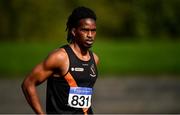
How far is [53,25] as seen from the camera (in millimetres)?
28250

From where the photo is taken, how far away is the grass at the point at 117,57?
93.4 ft

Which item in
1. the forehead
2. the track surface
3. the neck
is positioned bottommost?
the track surface

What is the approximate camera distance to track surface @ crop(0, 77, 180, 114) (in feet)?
53.4

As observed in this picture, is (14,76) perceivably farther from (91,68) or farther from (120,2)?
(91,68)

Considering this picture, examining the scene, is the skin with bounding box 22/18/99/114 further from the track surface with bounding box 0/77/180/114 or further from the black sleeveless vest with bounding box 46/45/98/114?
the track surface with bounding box 0/77/180/114

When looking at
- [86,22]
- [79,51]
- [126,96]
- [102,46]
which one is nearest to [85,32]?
[86,22]

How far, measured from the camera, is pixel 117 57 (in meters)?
30.1

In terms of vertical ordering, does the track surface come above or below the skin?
below

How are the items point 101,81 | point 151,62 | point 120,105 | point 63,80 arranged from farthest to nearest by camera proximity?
point 151,62 < point 101,81 < point 120,105 < point 63,80

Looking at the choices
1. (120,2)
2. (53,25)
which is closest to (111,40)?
(53,25)

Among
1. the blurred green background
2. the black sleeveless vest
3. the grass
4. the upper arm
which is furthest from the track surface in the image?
the upper arm

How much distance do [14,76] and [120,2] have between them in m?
15.8

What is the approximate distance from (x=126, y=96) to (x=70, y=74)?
1326 centimetres

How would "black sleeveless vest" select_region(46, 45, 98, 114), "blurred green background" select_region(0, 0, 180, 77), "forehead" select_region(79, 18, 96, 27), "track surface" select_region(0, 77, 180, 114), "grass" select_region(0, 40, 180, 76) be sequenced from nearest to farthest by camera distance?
"black sleeveless vest" select_region(46, 45, 98, 114) < "forehead" select_region(79, 18, 96, 27) < "track surface" select_region(0, 77, 180, 114) < "blurred green background" select_region(0, 0, 180, 77) < "grass" select_region(0, 40, 180, 76)
